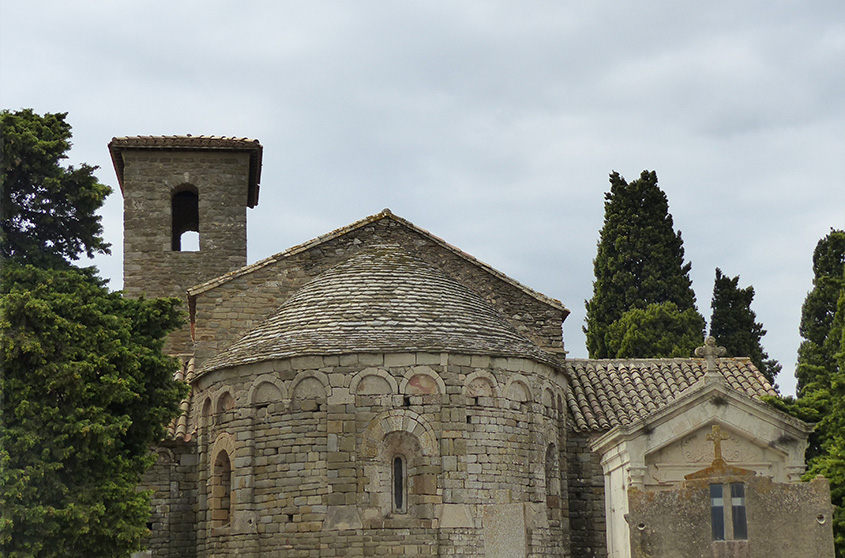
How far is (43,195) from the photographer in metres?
16.5

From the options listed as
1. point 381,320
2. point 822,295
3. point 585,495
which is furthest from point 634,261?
point 381,320

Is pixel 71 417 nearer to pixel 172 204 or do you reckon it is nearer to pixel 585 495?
pixel 585 495

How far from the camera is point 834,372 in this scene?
54.6ft

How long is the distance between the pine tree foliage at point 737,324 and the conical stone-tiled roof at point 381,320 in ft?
41.2

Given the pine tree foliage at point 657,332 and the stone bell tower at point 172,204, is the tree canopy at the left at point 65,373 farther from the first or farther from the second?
the pine tree foliage at point 657,332

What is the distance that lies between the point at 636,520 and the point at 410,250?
9147 mm

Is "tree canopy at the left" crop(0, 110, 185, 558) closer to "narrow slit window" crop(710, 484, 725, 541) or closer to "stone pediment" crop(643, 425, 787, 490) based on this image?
"stone pediment" crop(643, 425, 787, 490)

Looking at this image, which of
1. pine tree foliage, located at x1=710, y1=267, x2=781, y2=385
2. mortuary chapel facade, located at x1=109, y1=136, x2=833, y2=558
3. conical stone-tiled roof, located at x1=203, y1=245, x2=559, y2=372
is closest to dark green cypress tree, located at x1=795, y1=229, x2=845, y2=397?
pine tree foliage, located at x1=710, y1=267, x2=781, y2=385

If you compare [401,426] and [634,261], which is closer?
[401,426]

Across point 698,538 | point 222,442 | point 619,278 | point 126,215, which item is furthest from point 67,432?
point 619,278

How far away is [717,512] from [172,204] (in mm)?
15802

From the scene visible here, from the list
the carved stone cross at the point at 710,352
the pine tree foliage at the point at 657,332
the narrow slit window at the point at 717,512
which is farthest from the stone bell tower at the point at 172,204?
the narrow slit window at the point at 717,512

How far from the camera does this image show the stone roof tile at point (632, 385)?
64.0 ft

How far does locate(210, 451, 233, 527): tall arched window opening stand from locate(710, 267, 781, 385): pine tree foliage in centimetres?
1585
